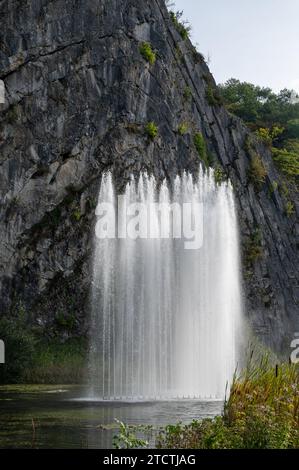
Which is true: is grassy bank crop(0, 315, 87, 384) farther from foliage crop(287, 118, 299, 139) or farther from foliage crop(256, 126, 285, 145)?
foliage crop(287, 118, 299, 139)

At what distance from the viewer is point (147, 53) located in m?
43.6

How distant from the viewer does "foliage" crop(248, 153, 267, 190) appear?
168ft

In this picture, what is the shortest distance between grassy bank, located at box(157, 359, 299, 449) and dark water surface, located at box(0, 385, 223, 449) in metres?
2.48

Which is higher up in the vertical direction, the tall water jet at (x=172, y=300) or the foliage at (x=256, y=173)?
the foliage at (x=256, y=173)

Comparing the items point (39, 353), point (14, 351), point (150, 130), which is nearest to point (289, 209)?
point (150, 130)

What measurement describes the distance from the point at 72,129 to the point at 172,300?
1389 centimetres

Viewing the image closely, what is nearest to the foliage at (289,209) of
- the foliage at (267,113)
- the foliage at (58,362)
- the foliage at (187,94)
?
the foliage at (187,94)

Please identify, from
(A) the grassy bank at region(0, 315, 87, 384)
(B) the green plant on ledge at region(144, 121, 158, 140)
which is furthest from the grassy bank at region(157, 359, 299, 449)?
(B) the green plant on ledge at region(144, 121, 158, 140)

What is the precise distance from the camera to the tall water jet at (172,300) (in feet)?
94.7

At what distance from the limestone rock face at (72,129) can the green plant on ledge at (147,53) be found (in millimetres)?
299

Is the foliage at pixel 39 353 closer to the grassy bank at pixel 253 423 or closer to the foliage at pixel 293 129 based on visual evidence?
the grassy bank at pixel 253 423

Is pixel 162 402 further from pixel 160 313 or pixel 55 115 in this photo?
pixel 55 115

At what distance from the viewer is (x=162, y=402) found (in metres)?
22.1
